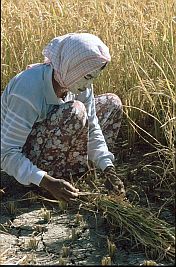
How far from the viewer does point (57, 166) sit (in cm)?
295

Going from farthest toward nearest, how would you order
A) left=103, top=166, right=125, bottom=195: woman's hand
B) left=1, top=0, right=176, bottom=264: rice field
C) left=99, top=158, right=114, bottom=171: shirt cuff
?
left=1, top=0, right=176, bottom=264: rice field, left=99, top=158, right=114, bottom=171: shirt cuff, left=103, top=166, right=125, bottom=195: woman's hand

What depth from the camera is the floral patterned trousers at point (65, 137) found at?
2.80m

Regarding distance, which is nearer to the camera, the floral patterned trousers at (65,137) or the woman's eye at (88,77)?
the woman's eye at (88,77)

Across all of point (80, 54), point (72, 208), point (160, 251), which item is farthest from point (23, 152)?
point (160, 251)

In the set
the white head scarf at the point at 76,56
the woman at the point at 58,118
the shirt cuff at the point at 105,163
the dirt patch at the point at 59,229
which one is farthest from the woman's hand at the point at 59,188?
the white head scarf at the point at 76,56

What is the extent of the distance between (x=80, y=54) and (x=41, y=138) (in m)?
0.47

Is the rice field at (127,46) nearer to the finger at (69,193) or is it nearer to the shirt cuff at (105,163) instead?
the shirt cuff at (105,163)

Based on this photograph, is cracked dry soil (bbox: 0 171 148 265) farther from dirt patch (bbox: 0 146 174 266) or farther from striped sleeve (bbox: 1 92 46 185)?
striped sleeve (bbox: 1 92 46 185)

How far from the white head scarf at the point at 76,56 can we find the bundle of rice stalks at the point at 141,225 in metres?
0.50

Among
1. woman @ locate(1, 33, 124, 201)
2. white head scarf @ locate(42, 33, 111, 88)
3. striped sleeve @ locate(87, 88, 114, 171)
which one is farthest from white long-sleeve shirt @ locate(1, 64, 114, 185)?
striped sleeve @ locate(87, 88, 114, 171)

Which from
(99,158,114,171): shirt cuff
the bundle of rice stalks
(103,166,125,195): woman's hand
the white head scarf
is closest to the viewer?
the bundle of rice stalks

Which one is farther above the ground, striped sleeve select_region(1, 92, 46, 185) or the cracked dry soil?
striped sleeve select_region(1, 92, 46, 185)

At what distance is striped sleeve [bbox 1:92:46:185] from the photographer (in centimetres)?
264

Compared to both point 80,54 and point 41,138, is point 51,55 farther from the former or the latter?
point 41,138
